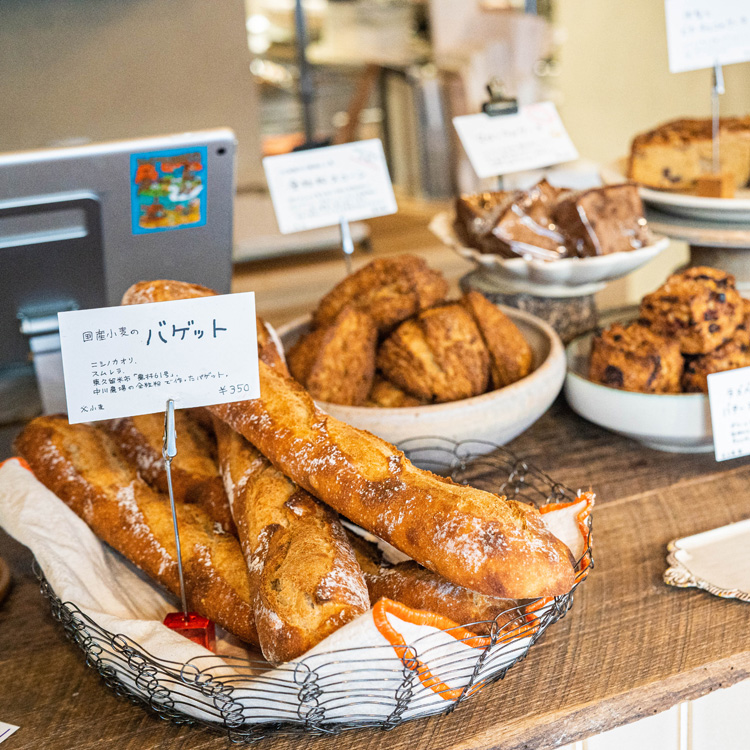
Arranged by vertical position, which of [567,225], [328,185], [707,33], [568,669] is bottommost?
[568,669]

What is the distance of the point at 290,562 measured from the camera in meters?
0.74

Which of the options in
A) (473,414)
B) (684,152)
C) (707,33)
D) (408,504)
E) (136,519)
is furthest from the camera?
(684,152)

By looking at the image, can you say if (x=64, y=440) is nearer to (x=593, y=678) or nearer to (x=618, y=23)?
(x=593, y=678)

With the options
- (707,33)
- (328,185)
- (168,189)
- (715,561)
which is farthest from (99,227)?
(707,33)

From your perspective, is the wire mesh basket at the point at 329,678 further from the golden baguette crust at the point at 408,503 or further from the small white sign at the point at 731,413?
the small white sign at the point at 731,413

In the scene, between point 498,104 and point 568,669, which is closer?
point 568,669

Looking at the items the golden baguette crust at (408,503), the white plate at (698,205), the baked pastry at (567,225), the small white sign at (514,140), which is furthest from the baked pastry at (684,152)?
the golden baguette crust at (408,503)

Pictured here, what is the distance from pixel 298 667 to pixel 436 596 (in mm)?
164

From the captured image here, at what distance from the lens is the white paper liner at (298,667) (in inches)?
25.3

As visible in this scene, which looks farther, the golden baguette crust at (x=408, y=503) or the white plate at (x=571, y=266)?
the white plate at (x=571, y=266)

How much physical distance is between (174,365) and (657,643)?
1.99 feet

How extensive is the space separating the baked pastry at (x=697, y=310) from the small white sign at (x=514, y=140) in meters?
0.40

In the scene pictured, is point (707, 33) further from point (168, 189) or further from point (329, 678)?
point (329, 678)

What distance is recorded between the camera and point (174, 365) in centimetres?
75
